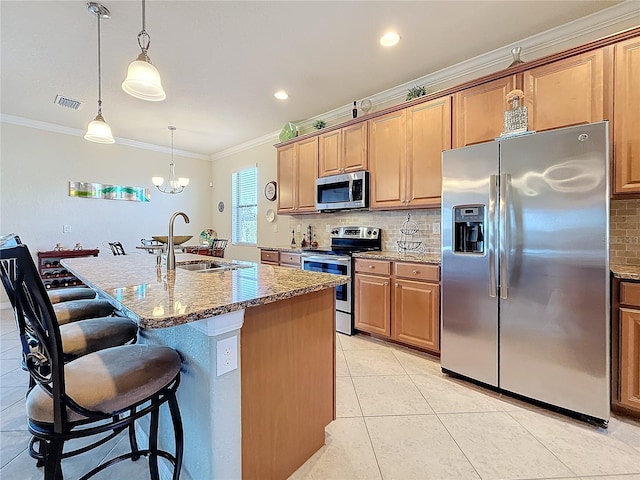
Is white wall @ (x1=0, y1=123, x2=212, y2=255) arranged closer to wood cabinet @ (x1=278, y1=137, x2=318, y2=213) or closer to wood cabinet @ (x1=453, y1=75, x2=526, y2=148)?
wood cabinet @ (x1=278, y1=137, x2=318, y2=213)

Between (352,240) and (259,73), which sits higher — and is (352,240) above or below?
below

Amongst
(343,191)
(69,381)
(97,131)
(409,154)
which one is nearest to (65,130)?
(97,131)

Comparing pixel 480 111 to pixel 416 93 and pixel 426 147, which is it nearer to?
pixel 426 147

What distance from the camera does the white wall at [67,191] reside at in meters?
4.34

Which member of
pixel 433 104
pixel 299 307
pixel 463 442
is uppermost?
pixel 433 104

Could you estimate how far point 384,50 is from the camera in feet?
9.01

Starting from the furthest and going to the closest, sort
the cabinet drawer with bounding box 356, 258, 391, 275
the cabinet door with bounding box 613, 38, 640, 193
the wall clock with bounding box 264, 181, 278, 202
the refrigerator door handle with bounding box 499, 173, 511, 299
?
the wall clock with bounding box 264, 181, 278, 202, the cabinet drawer with bounding box 356, 258, 391, 275, the refrigerator door handle with bounding box 499, 173, 511, 299, the cabinet door with bounding box 613, 38, 640, 193

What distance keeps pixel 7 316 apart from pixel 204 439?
472cm

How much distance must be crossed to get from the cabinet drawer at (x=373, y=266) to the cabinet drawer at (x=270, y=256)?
54.8 inches

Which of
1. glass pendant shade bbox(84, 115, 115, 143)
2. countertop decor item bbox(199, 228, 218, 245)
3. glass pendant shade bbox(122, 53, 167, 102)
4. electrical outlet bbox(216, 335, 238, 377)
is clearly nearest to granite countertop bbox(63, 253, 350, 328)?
electrical outlet bbox(216, 335, 238, 377)

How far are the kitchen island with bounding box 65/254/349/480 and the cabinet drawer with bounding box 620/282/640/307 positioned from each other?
5.69 ft

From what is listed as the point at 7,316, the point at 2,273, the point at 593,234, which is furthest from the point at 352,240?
the point at 7,316

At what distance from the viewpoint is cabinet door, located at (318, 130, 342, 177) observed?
148 inches

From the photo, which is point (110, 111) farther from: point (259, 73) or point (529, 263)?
point (529, 263)
